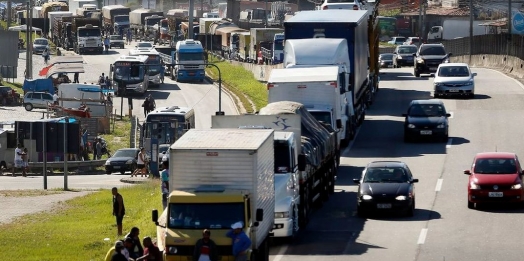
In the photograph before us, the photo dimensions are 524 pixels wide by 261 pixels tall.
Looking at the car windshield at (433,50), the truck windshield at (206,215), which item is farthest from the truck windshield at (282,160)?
the car windshield at (433,50)

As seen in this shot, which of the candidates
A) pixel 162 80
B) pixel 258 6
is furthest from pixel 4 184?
pixel 258 6

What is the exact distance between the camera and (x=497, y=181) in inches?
1270

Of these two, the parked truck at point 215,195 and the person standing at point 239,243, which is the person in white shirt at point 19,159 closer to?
the parked truck at point 215,195

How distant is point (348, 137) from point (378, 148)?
1.36m

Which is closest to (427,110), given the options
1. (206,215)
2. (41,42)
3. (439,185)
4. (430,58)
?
(439,185)

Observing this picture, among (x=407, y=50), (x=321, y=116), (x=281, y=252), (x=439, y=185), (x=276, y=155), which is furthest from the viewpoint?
(x=407, y=50)

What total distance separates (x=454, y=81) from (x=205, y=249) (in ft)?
119

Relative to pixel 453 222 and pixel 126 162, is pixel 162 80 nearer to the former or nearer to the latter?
pixel 126 162

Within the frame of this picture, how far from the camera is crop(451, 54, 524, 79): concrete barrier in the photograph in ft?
228

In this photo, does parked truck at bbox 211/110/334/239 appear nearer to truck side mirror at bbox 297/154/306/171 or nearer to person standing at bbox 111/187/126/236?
truck side mirror at bbox 297/154/306/171

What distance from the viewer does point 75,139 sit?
42094mm

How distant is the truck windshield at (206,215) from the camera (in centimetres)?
2323

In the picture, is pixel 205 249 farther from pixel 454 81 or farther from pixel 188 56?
A: pixel 188 56

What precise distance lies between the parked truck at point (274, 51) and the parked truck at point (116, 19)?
152ft
